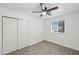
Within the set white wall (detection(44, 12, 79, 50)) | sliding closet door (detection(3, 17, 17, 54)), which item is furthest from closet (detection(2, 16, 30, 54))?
white wall (detection(44, 12, 79, 50))

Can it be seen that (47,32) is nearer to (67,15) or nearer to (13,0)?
(67,15)

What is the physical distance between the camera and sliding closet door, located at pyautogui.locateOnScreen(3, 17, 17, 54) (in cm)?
284

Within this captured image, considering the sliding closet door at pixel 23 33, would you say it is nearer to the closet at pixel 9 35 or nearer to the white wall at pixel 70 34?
the closet at pixel 9 35

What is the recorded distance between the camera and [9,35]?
9.89ft

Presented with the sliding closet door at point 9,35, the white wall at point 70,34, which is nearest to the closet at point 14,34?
the sliding closet door at point 9,35

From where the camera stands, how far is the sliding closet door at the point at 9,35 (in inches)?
112

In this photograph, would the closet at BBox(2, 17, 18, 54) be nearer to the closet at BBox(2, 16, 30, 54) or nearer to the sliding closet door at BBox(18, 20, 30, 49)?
the closet at BBox(2, 16, 30, 54)

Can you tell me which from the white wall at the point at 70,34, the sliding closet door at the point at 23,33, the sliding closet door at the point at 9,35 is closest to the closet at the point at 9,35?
the sliding closet door at the point at 9,35

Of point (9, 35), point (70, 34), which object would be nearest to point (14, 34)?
point (9, 35)

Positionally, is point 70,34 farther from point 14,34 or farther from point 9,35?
point 9,35

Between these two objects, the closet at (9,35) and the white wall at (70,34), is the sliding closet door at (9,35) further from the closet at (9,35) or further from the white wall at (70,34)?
the white wall at (70,34)

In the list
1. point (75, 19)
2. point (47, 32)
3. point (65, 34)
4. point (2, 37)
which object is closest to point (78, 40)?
point (65, 34)

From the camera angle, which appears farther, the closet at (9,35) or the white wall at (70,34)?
the white wall at (70,34)

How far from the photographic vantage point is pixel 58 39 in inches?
183
